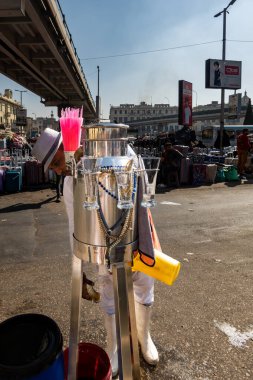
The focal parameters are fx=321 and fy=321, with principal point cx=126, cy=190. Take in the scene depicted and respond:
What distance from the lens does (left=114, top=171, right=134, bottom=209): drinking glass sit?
171cm

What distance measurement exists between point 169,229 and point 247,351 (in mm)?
3833

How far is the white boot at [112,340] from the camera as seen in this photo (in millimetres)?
2562

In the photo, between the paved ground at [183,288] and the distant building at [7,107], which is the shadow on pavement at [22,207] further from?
the distant building at [7,107]

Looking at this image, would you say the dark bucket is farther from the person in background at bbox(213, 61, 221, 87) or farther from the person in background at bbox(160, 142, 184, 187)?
the person in background at bbox(213, 61, 221, 87)

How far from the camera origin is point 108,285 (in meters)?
2.51

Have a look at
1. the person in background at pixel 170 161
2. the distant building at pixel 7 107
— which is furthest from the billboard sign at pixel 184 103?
the distant building at pixel 7 107

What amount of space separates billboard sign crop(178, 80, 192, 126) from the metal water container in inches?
655

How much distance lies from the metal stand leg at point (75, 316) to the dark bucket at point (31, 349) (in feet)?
0.50

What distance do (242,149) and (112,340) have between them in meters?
12.7

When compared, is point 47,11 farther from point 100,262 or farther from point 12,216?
point 100,262

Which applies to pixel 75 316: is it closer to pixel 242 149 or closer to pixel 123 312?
pixel 123 312

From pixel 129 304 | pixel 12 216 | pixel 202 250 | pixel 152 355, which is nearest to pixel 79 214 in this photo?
pixel 129 304

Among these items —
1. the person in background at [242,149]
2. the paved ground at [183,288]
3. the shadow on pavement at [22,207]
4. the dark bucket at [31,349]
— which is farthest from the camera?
the person in background at [242,149]

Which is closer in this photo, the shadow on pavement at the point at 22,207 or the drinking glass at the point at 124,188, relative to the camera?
the drinking glass at the point at 124,188
